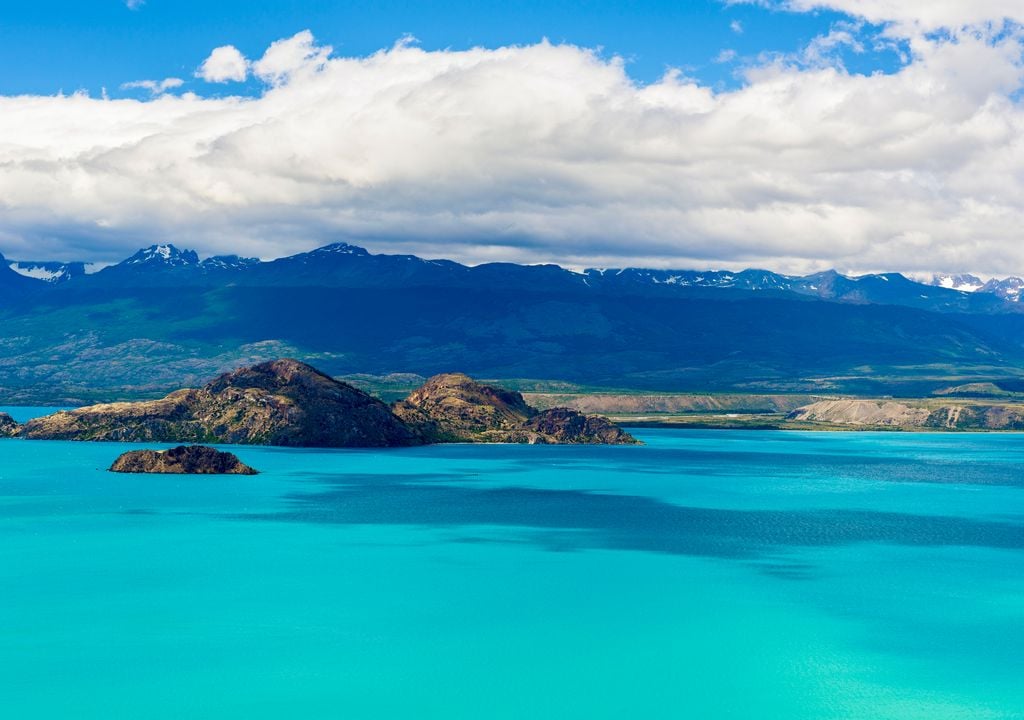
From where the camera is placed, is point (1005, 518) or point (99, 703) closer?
point (99, 703)

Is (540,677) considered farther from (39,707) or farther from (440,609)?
(39,707)

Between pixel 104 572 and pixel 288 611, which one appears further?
pixel 104 572

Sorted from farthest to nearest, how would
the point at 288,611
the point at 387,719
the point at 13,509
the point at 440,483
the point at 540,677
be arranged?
the point at 440,483 → the point at 13,509 → the point at 288,611 → the point at 540,677 → the point at 387,719

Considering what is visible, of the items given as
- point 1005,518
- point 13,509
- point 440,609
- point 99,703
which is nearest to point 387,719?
point 99,703

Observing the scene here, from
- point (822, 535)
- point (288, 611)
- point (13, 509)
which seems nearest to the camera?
point (288, 611)

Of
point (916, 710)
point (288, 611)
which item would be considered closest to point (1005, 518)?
point (916, 710)

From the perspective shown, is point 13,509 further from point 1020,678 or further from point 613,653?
point 1020,678
